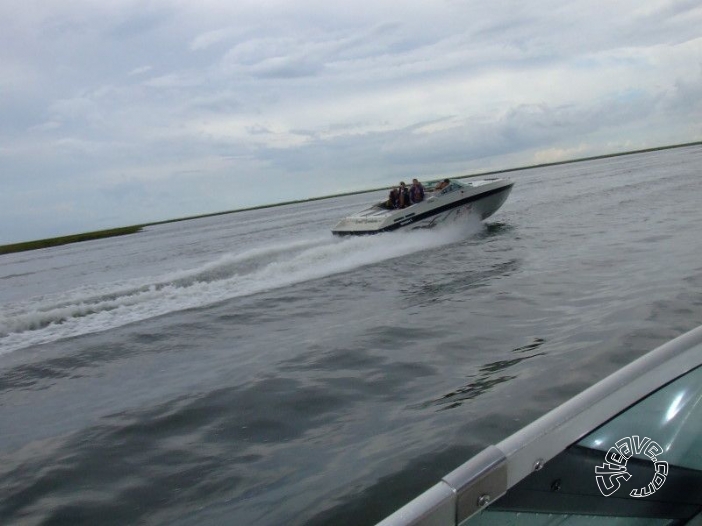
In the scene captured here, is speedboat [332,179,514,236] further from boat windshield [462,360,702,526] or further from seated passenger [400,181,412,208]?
boat windshield [462,360,702,526]

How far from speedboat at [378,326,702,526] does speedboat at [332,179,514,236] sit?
15910 mm

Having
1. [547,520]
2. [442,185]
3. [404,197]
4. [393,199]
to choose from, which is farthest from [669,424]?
[442,185]

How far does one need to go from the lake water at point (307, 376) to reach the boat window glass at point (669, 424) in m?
2.21

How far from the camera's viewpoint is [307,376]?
7387mm

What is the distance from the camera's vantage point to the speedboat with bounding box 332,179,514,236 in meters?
18.9

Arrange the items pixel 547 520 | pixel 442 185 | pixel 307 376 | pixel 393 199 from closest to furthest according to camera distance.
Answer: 1. pixel 547 520
2. pixel 307 376
3. pixel 393 199
4. pixel 442 185

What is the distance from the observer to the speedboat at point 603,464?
1.92m

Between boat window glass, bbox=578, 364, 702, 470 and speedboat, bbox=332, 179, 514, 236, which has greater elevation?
speedboat, bbox=332, 179, 514, 236

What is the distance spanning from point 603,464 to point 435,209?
17.7m

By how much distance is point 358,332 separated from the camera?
9227 millimetres

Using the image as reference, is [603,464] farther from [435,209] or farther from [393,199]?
[393,199]

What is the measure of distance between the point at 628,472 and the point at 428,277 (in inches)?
427

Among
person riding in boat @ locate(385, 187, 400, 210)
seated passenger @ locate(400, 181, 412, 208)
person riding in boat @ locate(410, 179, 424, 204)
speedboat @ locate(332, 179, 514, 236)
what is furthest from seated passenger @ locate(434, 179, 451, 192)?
person riding in boat @ locate(385, 187, 400, 210)

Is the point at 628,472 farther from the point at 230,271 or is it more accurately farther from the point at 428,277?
the point at 230,271
